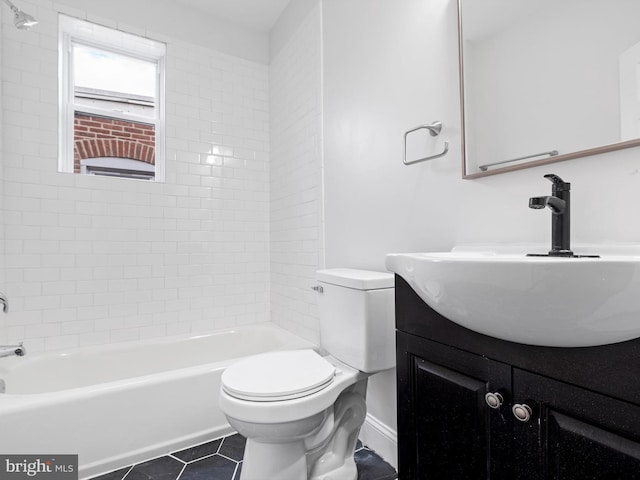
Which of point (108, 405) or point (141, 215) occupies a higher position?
point (141, 215)

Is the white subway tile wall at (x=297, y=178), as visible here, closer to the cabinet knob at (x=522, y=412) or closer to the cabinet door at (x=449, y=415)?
the cabinet door at (x=449, y=415)

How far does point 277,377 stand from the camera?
4.46 feet

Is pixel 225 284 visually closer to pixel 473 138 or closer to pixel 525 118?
pixel 473 138

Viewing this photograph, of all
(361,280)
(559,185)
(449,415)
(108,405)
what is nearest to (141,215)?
(108,405)

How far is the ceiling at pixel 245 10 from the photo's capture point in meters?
2.60

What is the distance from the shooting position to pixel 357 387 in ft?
5.26

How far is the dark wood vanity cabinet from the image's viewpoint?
64 cm

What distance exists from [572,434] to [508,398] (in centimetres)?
12

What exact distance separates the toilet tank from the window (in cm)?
176

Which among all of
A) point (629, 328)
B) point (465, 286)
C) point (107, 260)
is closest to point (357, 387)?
point (465, 286)

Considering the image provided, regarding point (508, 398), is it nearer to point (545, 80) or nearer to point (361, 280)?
point (361, 280)

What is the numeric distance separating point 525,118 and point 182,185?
2.22 metres

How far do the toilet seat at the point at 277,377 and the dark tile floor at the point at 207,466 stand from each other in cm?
56

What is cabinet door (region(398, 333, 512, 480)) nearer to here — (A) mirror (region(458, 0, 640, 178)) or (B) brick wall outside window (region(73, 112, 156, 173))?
(A) mirror (region(458, 0, 640, 178))
